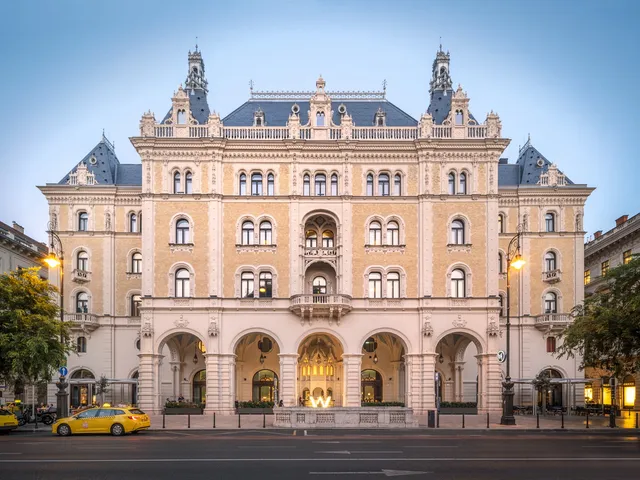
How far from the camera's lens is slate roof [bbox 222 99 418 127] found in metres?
51.2

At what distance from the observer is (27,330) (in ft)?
113

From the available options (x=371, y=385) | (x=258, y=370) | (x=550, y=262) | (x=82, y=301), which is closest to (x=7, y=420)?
(x=82, y=301)

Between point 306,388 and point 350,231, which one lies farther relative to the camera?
point 306,388

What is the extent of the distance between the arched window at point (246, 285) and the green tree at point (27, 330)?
1355 cm

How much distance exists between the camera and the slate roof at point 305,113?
51.2m

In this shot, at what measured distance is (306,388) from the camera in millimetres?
53281

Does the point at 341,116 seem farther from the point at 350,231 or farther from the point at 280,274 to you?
the point at 280,274

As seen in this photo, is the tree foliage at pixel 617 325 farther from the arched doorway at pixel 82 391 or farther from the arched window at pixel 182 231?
the arched doorway at pixel 82 391

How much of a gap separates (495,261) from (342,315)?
11504 mm

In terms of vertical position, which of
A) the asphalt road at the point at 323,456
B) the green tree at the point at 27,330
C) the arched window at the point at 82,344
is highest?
the green tree at the point at 27,330

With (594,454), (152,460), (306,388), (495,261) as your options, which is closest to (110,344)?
(306,388)

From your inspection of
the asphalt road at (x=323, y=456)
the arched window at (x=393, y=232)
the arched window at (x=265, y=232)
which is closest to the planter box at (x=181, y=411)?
the arched window at (x=265, y=232)

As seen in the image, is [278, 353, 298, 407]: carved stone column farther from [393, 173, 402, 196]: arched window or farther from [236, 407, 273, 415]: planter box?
[393, 173, 402, 196]: arched window

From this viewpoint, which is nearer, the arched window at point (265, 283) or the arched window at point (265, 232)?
the arched window at point (265, 283)
